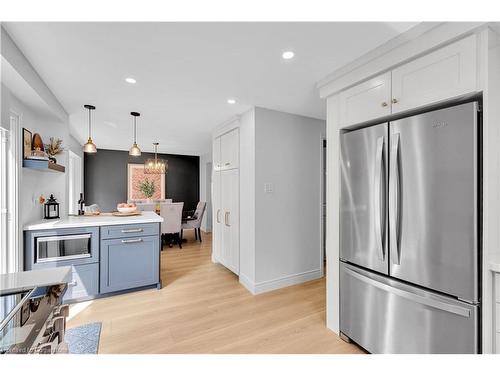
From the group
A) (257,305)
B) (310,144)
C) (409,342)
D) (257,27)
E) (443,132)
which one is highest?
(257,27)

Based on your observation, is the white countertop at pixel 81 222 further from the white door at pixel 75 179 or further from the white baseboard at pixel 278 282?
the white door at pixel 75 179

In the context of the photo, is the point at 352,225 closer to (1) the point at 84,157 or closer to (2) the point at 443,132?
(2) the point at 443,132

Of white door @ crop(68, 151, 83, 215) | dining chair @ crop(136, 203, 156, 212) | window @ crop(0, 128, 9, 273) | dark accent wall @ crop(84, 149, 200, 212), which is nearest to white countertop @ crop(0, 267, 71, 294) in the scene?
window @ crop(0, 128, 9, 273)

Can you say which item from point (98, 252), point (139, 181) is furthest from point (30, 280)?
point (139, 181)

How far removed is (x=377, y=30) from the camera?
1477mm

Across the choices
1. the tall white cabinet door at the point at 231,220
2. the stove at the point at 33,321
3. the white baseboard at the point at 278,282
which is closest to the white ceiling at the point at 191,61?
the tall white cabinet door at the point at 231,220

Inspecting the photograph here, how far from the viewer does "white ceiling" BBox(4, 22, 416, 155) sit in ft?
4.84

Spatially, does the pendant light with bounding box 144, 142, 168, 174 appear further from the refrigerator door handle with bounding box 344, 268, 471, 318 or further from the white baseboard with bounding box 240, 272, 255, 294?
the refrigerator door handle with bounding box 344, 268, 471, 318

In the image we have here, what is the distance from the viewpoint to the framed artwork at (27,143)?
7.77ft

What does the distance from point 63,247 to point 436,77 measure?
3.56m

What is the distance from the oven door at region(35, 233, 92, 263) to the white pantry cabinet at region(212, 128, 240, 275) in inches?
68.7

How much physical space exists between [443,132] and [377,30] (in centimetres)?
76

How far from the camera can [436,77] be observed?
138 cm
